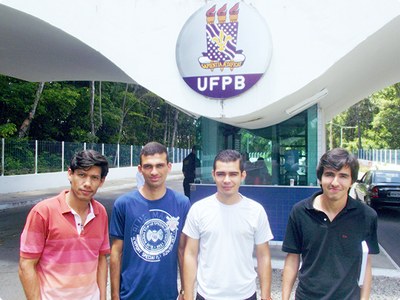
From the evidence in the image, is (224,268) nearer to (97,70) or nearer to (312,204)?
(312,204)

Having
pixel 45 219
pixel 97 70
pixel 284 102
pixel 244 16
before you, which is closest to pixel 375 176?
pixel 284 102

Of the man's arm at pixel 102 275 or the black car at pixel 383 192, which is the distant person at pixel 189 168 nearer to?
the black car at pixel 383 192

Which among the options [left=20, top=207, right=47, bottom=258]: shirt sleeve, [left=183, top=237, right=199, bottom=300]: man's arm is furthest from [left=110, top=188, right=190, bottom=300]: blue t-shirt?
[left=20, top=207, right=47, bottom=258]: shirt sleeve

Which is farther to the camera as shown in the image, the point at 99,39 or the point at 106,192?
the point at 106,192

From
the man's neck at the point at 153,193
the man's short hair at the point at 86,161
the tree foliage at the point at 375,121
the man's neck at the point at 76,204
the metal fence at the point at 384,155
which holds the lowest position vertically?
the man's neck at the point at 76,204

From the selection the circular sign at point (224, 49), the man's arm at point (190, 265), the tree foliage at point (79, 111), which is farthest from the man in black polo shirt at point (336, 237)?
the tree foliage at point (79, 111)

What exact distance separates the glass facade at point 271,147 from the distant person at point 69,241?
4.74m

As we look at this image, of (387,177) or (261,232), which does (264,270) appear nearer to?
(261,232)

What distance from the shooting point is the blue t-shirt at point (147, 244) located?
107 inches

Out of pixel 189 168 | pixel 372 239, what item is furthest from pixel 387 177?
pixel 372 239

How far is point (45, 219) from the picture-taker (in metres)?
2.43

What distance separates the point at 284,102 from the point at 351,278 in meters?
4.13

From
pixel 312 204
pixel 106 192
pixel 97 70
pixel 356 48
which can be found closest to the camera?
pixel 312 204

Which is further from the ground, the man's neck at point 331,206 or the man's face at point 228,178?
the man's face at point 228,178
